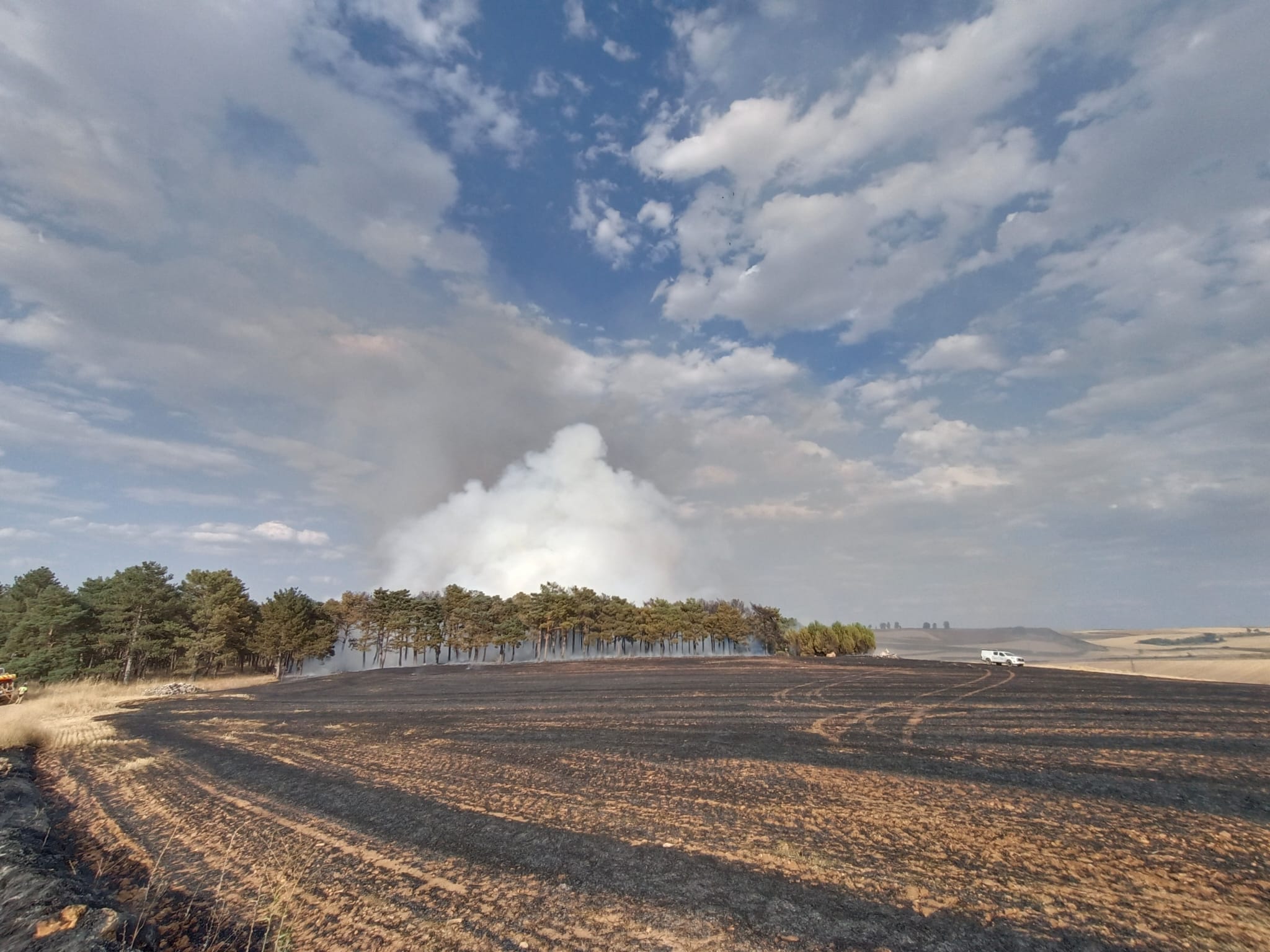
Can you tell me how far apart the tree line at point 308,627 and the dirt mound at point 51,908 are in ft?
231

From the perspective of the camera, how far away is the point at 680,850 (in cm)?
884

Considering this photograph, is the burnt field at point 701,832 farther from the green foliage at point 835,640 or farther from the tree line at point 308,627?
the green foliage at point 835,640

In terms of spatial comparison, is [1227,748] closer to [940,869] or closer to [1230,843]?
[1230,843]

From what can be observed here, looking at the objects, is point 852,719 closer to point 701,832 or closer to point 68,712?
point 701,832

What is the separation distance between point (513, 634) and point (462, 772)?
282ft

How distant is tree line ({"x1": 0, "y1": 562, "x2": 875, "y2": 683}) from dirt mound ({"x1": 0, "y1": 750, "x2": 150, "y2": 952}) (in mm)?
70379

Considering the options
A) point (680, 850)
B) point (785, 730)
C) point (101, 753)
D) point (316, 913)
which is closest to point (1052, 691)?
point (785, 730)

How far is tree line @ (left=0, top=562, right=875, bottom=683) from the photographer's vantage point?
60.2m

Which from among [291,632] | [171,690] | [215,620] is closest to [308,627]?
[291,632]

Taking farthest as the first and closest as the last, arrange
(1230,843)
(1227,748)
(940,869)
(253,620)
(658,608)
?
(658,608), (253,620), (1227,748), (1230,843), (940,869)

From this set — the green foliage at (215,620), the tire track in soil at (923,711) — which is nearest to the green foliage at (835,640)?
the tire track in soil at (923,711)

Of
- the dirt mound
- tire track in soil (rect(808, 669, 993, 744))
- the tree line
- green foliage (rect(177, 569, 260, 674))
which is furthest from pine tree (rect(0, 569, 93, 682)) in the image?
tire track in soil (rect(808, 669, 993, 744))

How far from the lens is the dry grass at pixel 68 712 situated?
71.5 ft

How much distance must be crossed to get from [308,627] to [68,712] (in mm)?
48500
